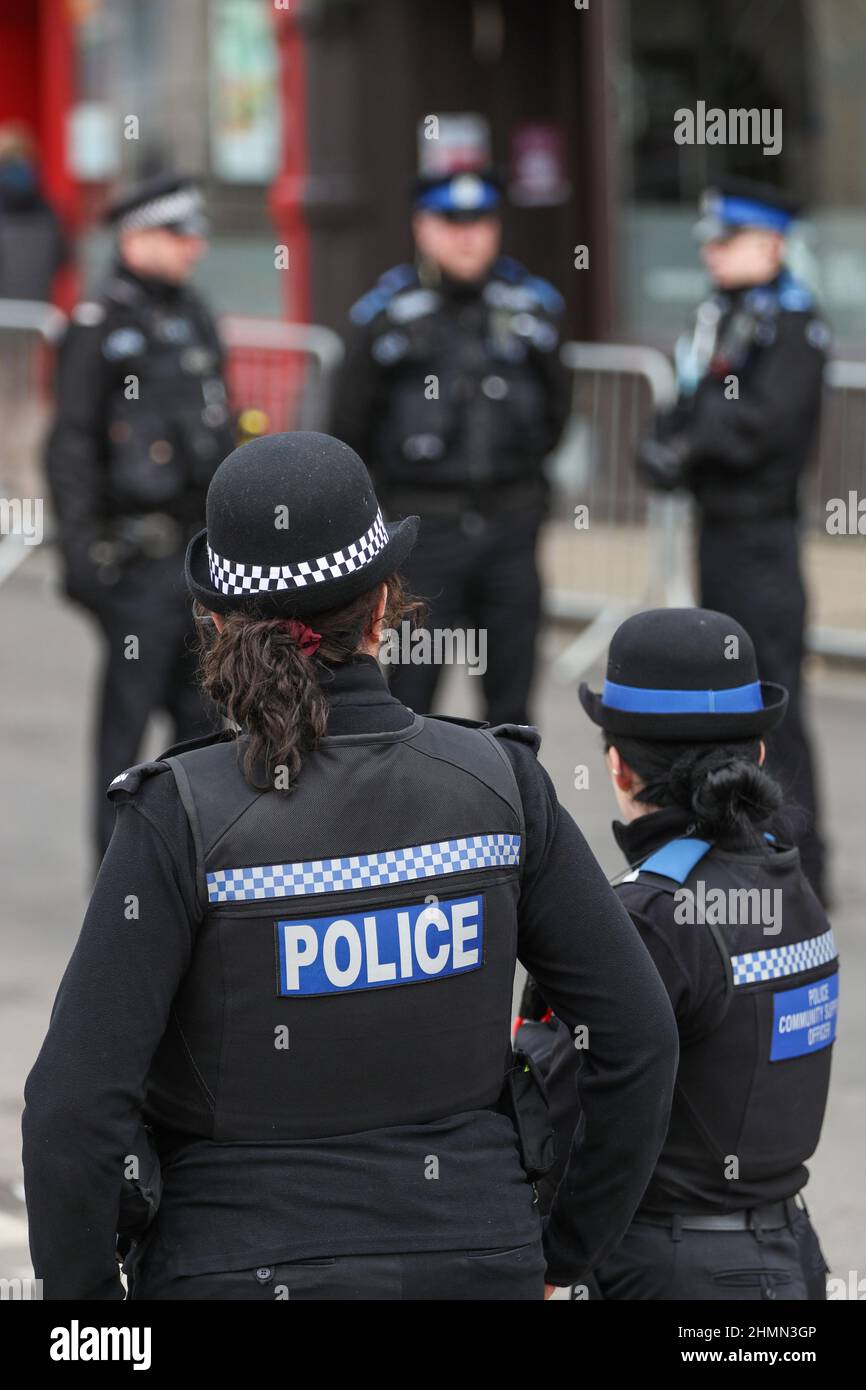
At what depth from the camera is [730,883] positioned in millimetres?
2980

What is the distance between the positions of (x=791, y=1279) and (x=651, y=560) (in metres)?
7.59

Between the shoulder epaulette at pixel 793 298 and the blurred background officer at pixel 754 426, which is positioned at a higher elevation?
the shoulder epaulette at pixel 793 298

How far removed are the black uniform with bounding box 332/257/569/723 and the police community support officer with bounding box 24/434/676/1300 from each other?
→ 4192mm

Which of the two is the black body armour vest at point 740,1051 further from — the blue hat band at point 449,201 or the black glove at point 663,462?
the blue hat band at point 449,201

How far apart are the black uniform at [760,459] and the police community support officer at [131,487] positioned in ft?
4.91

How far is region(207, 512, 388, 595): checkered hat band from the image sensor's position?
2.38 meters

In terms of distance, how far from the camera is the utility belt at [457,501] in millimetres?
6785

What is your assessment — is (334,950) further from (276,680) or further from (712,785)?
(712,785)

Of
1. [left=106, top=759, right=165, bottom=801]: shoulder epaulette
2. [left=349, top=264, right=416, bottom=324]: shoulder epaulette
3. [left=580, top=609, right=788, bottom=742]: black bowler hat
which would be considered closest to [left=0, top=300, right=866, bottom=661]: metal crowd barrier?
[left=349, top=264, right=416, bottom=324]: shoulder epaulette

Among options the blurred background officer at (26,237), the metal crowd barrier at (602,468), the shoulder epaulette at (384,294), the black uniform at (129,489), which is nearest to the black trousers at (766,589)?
the shoulder epaulette at (384,294)

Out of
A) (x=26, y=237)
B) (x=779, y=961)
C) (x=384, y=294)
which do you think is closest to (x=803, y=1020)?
(x=779, y=961)

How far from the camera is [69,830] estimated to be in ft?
25.1

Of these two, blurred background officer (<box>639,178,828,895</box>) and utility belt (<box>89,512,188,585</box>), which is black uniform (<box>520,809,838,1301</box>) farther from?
utility belt (<box>89,512,188,585</box>)

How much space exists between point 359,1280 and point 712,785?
0.98 meters
